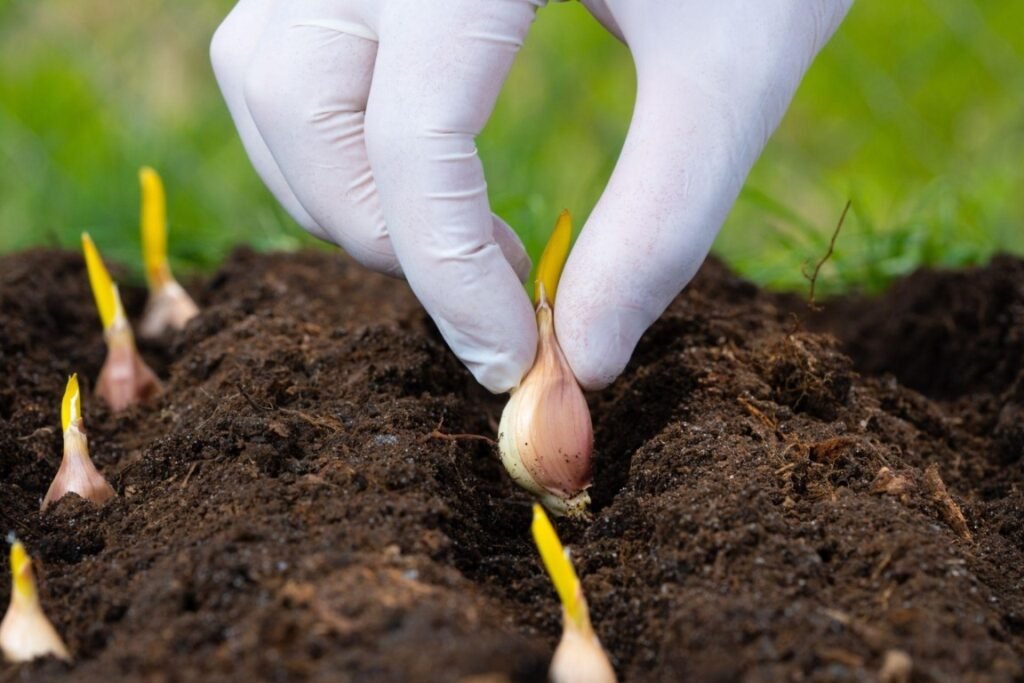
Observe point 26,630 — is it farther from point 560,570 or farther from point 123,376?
point 123,376

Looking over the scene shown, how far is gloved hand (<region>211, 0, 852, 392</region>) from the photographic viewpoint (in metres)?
1.40

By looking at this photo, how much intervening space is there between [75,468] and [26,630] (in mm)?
336

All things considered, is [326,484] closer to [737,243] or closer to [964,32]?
[737,243]

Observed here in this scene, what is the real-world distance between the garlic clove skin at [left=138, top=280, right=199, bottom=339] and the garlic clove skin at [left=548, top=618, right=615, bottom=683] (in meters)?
1.24

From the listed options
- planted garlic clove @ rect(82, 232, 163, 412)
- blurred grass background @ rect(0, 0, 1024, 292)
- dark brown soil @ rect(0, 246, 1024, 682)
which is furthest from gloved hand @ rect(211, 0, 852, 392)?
blurred grass background @ rect(0, 0, 1024, 292)

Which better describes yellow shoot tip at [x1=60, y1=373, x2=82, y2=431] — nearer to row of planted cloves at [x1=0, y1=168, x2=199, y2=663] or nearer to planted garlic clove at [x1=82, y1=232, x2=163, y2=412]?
row of planted cloves at [x1=0, y1=168, x2=199, y2=663]

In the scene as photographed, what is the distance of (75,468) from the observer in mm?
1399

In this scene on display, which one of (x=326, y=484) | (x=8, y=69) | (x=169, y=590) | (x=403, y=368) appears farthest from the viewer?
(x=8, y=69)

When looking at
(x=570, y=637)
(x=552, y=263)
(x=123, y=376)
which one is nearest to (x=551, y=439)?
(x=552, y=263)

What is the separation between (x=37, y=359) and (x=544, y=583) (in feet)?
3.37

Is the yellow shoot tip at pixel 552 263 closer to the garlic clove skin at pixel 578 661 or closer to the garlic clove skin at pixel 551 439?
the garlic clove skin at pixel 551 439

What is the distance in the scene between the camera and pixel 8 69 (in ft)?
12.5

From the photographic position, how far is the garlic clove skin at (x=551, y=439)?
1.38 meters

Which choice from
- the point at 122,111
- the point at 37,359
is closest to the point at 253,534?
the point at 37,359
